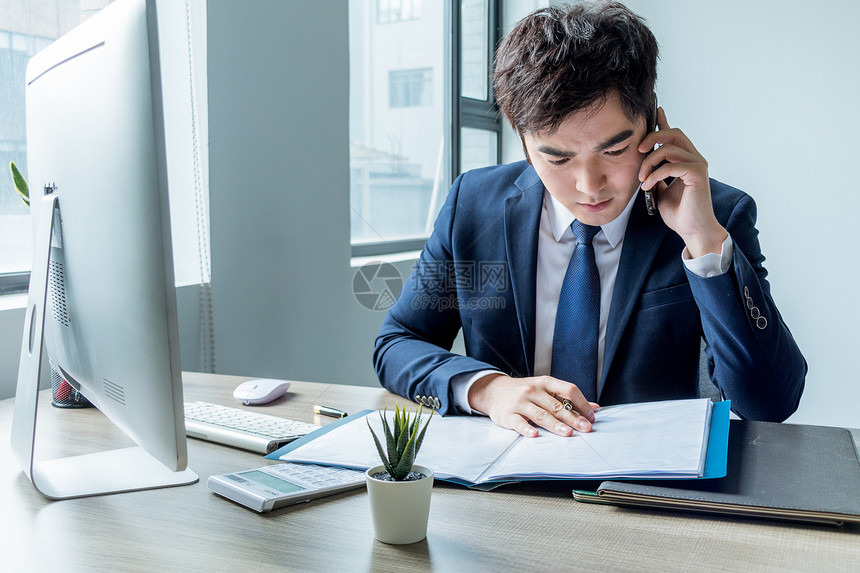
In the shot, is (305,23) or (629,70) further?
(305,23)

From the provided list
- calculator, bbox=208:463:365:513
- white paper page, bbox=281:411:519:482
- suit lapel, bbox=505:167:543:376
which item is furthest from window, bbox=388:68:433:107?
calculator, bbox=208:463:365:513

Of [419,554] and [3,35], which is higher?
[3,35]

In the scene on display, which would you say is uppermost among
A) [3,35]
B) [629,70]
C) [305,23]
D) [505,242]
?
[305,23]

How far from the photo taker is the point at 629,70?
1115 mm

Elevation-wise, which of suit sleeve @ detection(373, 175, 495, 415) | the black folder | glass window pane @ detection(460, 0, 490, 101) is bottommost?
the black folder

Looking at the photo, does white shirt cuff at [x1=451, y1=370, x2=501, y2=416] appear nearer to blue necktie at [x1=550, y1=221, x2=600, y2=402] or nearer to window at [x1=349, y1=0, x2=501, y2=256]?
blue necktie at [x1=550, y1=221, x2=600, y2=402]

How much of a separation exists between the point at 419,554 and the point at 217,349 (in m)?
1.27

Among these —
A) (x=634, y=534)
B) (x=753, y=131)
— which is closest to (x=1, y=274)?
(x=634, y=534)

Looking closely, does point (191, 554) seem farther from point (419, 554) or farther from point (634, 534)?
point (634, 534)

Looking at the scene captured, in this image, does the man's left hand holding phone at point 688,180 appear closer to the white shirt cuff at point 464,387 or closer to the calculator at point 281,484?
the white shirt cuff at point 464,387

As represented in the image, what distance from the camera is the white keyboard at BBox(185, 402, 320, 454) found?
0.96 m

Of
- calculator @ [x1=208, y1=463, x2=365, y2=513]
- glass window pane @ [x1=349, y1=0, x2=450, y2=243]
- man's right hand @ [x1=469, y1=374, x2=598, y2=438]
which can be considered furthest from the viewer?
glass window pane @ [x1=349, y1=0, x2=450, y2=243]

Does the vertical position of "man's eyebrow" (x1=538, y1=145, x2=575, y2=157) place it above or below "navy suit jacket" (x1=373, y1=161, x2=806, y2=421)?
above

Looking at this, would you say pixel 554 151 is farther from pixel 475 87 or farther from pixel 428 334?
pixel 475 87
